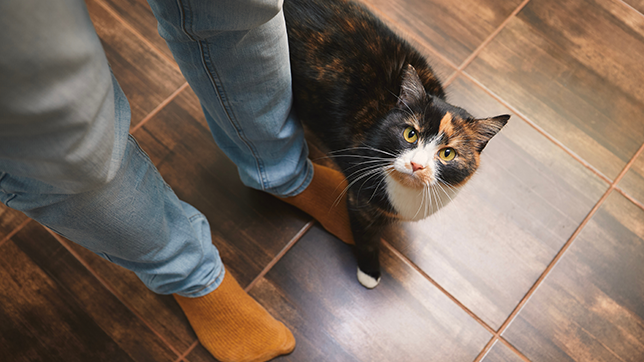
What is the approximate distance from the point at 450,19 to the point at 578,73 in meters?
0.44

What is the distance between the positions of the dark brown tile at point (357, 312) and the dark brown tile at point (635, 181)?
23.9 inches

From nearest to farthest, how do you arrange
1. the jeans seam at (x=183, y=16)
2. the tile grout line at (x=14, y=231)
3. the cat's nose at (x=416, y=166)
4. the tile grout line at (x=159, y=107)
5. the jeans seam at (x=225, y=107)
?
the jeans seam at (x=183, y=16) < the jeans seam at (x=225, y=107) < the cat's nose at (x=416, y=166) < the tile grout line at (x=14, y=231) < the tile grout line at (x=159, y=107)

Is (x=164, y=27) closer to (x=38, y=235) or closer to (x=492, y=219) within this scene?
(x=38, y=235)

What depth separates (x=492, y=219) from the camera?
1112mm

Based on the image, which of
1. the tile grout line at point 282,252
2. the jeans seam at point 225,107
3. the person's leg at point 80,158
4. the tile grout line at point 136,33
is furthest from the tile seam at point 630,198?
the tile grout line at point 136,33

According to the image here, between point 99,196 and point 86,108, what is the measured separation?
21 centimetres

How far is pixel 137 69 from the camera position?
123 cm

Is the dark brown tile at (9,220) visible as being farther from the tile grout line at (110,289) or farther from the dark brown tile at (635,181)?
the dark brown tile at (635,181)

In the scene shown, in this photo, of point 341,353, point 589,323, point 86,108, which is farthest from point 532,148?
point 86,108

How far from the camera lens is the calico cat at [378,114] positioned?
0.75 m

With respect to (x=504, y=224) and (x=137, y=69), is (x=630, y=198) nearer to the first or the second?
(x=504, y=224)

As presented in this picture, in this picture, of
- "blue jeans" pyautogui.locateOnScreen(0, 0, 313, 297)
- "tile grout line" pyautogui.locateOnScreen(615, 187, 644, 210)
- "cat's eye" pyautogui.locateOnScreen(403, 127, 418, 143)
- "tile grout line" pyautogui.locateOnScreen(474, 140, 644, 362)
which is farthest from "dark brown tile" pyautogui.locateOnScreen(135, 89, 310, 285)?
"tile grout line" pyautogui.locateOnScreen(615, 187, 644, 210)

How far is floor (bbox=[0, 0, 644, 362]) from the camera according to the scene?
102 centimetres

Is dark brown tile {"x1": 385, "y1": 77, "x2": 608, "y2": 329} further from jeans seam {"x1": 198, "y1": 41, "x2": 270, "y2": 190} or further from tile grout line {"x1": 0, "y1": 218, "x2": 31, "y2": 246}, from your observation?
tile grout line {"x1": 0, "y1": 218, "x2": 31, "y2": 246}
